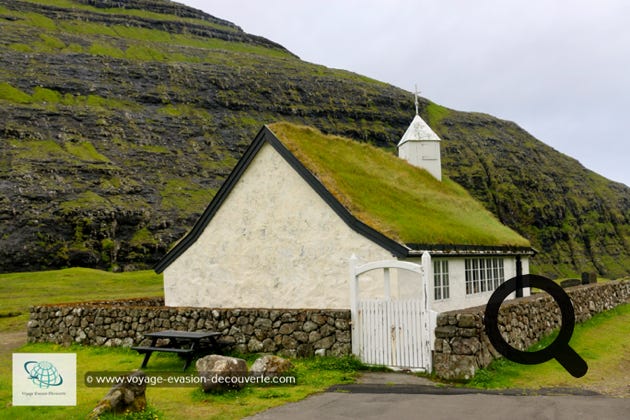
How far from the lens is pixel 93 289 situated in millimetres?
38656

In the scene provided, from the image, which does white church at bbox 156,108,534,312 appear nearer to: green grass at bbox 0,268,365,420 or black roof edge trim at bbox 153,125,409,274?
black roof edge trim at bbox 153,125,409,274

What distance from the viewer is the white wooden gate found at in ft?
40.0

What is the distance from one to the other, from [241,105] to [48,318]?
Answer: 320ft

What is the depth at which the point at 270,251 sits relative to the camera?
17.6m

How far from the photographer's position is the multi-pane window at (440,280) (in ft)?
55.5

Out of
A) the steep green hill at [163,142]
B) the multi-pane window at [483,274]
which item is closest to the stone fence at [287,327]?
the multi-pane window at [483,274]

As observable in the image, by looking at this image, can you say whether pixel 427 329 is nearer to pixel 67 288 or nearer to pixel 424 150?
pixel 424 150

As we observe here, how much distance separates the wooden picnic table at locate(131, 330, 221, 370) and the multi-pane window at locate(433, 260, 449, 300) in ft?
21.4

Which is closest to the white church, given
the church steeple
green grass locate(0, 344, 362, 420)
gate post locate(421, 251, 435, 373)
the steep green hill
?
gate post locate(421, 251, 435, 373)

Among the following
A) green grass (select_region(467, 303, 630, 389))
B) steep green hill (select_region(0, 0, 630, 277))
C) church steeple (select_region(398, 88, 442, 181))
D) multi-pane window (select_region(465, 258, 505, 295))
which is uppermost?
steep green hill (select_region(0, 0, 630, 277))

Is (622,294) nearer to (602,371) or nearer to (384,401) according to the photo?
(602,371)

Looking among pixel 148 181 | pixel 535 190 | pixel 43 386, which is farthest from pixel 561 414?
pixel 535 190

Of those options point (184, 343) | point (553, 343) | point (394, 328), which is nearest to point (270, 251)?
point (184, 343)

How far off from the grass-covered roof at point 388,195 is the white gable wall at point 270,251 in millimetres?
590
